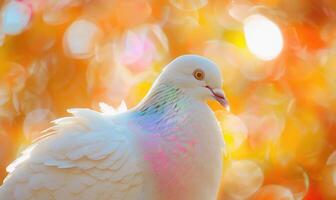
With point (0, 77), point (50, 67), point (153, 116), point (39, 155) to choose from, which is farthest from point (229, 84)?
point (39, 155)

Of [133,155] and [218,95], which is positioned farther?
[218,95]

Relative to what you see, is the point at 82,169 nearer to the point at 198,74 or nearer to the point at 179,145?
the point at 179,145

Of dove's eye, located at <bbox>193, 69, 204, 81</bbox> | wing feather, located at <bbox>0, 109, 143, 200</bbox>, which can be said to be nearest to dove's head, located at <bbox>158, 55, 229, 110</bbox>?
dove's eye, located at <bbox>193, 69, 204, 81</bbox>

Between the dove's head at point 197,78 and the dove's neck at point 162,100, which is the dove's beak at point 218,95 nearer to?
the dove's head at point 197,78

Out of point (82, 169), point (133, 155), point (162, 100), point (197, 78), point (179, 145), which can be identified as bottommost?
point (82, 169)

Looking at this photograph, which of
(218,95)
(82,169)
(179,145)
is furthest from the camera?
(218,95)

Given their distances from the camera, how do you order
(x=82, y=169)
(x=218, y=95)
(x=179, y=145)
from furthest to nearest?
(x=218, y=95) < (x=179, y=145) < (x=82, y=169)

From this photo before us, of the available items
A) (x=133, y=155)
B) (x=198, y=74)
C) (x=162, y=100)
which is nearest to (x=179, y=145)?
(x=133, y=155)

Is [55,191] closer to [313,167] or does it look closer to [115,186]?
[115,186]

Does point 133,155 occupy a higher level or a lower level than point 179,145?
lower
